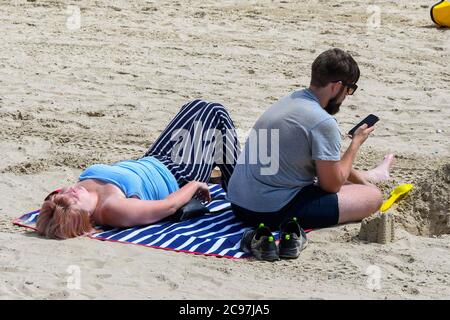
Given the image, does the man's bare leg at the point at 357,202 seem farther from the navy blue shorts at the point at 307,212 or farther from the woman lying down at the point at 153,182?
the woman lying down at the point at 153,182

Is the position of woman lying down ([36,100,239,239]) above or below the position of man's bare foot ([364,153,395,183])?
above

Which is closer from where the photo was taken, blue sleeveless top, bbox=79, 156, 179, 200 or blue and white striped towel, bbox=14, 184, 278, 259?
blue and white striped towel, bbox=14, 184, 278, 259

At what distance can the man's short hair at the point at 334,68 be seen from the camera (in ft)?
18.8

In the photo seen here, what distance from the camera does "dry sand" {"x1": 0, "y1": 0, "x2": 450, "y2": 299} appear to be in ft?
17.0

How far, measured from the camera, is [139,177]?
19.7 feet

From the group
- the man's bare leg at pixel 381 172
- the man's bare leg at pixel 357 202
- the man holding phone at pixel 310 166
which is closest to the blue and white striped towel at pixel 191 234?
the man holding phone at pixel 310 166

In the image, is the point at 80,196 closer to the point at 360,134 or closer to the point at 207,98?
the point at 360,134

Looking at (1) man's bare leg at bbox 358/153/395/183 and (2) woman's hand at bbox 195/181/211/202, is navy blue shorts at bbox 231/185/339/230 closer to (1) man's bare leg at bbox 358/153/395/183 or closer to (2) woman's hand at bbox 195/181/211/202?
(2) woman's hand at bbox 195/181/211/202

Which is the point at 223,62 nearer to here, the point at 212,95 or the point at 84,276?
the point at 212,95

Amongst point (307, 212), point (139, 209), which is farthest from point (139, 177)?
point (307, 212)

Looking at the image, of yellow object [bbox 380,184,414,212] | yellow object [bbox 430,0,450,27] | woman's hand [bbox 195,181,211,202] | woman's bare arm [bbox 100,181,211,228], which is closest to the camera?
woman's bare arm [bbox 100,181,211,228]

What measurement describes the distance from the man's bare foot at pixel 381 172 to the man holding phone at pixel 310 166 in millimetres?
826

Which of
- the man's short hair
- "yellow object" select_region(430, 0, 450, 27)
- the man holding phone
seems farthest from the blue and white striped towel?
"yellow object" select_region(430, 0, 450, 27)
